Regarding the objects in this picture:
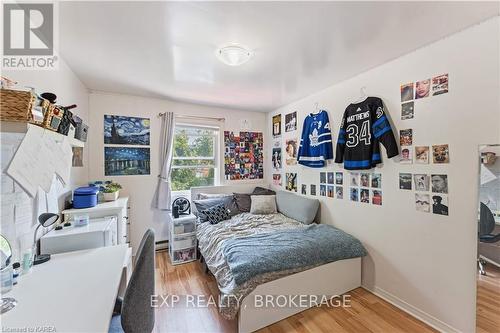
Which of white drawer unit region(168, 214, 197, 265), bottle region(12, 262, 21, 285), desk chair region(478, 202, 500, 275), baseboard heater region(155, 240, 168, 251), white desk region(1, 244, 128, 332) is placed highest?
desk chair region(478, 202, 500, 275)

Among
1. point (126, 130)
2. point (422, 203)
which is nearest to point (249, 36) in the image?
point (422, 203)

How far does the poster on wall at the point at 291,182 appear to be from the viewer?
132 inches

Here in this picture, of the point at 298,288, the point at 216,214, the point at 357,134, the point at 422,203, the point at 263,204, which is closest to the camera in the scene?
the point at 422,203

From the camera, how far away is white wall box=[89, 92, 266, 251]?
9.53 feet

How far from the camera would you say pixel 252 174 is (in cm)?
401

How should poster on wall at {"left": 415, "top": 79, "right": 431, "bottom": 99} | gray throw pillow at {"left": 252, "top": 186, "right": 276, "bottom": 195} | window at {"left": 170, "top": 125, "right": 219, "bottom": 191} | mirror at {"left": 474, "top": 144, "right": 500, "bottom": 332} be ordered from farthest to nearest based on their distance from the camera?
gray throw pillow at {"left": 252, "top": 186, "right": 276, "bottom": 195}
window at {"left": 170, "top": 125, "right": 219, "bottom": 191}
poster on wall at {"left": 415, "top": 79, "right": 431, "bottom": 99}
mirror at {"left": 474, "top": 144, "right": 500, "bottom": 332}

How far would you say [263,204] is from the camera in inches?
131

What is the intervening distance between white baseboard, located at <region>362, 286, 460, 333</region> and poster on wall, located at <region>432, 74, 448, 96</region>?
A: 6.11ft

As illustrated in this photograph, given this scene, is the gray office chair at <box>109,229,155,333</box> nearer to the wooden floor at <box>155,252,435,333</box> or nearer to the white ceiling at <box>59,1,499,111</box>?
the wooden floor at <box>155,252,435,333</box>

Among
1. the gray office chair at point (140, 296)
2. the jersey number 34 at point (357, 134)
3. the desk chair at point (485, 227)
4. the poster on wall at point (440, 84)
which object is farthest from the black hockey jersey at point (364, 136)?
the gray office chair at point (140, 296)

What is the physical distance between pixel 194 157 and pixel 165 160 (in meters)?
0.53

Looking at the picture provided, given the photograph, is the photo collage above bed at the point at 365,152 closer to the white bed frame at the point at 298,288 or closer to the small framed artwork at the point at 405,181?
the small framed artwork at the point at 405,181

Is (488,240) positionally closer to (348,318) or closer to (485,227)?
(485,227)

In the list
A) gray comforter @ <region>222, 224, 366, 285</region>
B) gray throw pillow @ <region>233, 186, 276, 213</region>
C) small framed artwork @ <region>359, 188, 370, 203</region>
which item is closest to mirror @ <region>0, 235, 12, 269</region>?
gray comforter @ <region>222, 224, 366, 285</region>
